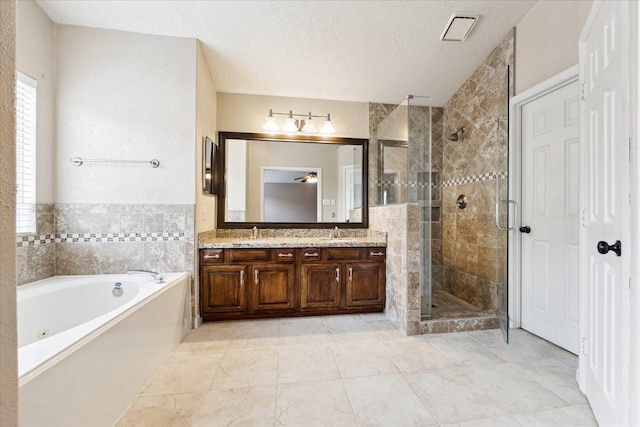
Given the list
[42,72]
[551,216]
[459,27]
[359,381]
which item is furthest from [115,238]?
[551,216]

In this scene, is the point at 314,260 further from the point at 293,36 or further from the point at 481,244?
the point at 293,36

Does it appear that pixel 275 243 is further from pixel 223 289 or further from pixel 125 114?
pixel 125 114

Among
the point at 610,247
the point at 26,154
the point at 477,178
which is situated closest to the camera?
the point at 610,247

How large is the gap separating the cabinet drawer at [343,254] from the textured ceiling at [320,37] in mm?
1814

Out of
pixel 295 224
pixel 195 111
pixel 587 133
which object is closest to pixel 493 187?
pixel 587 133

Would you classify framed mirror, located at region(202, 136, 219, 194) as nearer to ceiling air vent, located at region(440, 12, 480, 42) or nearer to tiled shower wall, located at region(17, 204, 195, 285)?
tiled shower wall, located at region(17, 204, 195, 285)

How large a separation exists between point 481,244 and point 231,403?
2.66 meters

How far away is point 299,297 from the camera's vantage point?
269cm

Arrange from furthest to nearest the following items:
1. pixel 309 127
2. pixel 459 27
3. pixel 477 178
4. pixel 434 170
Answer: pixel 434 170 → pixel 309 127 → pixel 477 178 → pixel 459 27

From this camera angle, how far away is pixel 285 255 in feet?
8.72

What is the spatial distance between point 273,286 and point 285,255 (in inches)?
12.6

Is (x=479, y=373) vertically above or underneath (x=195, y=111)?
underneath

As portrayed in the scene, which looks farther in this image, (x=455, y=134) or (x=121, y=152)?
(x=455, y=134)

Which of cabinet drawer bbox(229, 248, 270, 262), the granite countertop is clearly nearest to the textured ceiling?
the granite countertop
